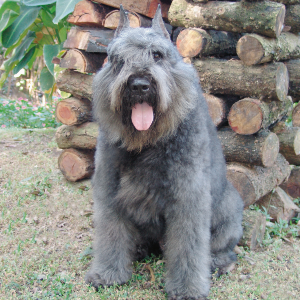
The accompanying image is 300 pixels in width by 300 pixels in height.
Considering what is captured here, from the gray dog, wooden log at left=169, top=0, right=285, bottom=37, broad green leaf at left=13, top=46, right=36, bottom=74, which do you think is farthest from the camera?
broad green leaf at left=13, top=46, right=36, bottom=74

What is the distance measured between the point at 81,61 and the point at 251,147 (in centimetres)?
243

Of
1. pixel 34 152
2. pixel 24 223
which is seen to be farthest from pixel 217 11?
pixel 34 152

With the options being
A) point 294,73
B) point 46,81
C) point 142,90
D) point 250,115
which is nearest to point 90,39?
point 250,115

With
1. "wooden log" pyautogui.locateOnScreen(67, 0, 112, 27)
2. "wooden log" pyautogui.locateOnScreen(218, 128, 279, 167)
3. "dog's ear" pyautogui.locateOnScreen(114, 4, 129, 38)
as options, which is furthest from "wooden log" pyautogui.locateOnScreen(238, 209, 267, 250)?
"wooden log" pyautogui.locateOnScreen(67, 0, 112, 27)

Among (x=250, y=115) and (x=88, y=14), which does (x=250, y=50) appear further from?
(x=88, y=14)

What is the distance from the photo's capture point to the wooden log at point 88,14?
4.43m

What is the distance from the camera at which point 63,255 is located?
136 inches

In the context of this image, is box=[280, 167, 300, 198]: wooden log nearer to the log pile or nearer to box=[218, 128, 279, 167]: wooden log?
the log pile

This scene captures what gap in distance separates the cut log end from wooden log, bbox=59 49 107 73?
195cm

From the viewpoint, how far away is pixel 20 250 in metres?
3.42

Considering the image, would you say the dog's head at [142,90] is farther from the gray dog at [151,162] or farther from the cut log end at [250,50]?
the cut log end at [250,50]

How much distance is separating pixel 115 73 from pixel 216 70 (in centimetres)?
174

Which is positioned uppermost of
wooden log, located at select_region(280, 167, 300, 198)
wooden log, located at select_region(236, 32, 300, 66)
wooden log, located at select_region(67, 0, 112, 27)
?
wooden log, located at select_region(67, 0, 112, 27)

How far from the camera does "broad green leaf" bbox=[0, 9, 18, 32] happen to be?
19.2 ft
